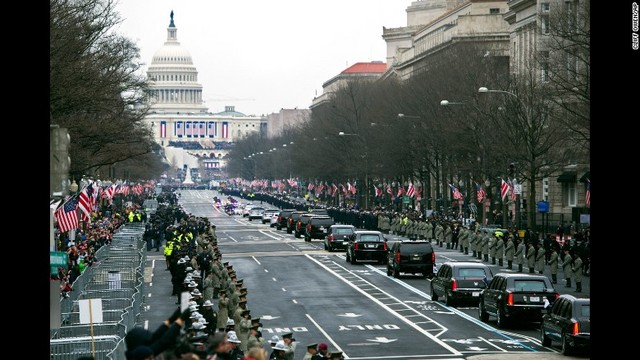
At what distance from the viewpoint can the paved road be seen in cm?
2986

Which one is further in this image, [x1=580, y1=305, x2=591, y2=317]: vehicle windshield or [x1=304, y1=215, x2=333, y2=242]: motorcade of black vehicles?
[x1=304, y1=215, x2=333, y2=242]: motorcade of black vehicles

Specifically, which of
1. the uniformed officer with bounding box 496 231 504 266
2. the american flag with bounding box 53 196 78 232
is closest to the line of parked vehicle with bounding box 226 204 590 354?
the uniformed officer with bounding box 496 231 504 266

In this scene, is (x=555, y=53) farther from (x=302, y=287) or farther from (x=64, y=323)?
(x=64, y=323)

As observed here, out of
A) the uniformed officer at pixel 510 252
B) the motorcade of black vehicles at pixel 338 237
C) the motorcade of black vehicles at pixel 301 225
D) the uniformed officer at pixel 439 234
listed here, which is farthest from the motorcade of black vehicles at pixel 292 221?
the uniformed officer at pixel 510 252

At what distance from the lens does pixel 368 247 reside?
59.4m

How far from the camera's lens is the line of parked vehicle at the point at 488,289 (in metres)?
27.3

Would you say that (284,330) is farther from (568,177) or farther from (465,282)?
(568,177)

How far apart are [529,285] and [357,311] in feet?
23.1

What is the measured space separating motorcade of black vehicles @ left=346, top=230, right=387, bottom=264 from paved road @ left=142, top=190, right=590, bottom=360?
0.44 m

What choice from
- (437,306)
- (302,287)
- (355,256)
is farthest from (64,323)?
(355,256)

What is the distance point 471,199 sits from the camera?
10394cm

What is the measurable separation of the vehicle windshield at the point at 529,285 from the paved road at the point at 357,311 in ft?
3.20

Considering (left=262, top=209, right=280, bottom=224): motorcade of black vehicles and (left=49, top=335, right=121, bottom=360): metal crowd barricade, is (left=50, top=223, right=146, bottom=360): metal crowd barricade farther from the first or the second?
(left=262, top=209, right=280, bottom=224): motorcade of black vehicles
